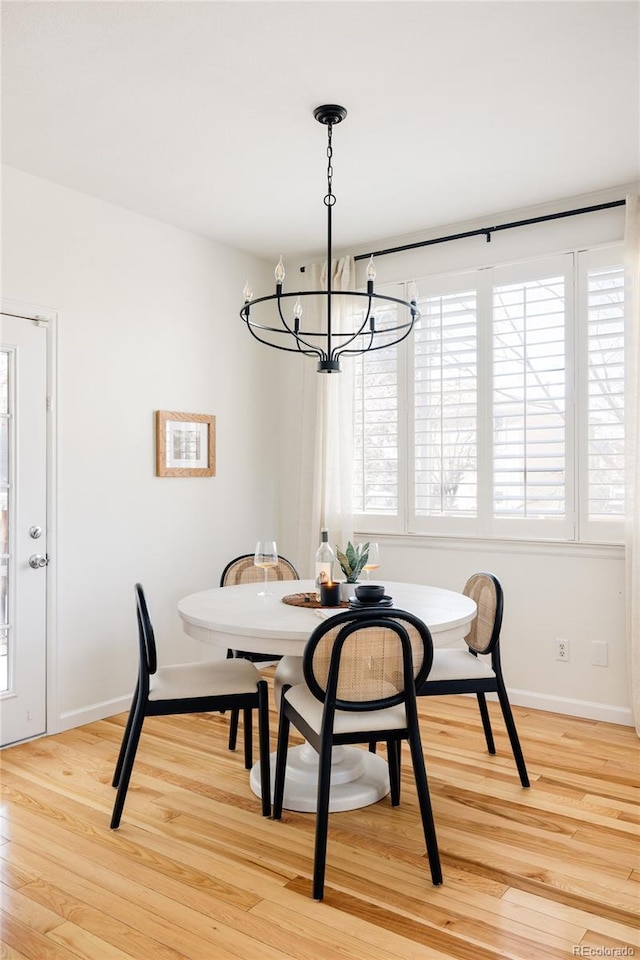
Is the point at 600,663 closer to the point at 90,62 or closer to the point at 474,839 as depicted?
the point at 474,839

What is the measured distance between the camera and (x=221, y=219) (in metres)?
4.14

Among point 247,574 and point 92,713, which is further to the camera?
point 92,713

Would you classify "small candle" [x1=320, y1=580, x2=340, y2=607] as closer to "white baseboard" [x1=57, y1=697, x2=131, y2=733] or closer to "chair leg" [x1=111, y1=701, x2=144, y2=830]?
"chair leg" [x1=111, y1=701, x2=144, y2=830]

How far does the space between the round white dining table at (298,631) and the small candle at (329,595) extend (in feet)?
0.17

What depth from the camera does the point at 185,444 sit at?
431 cm

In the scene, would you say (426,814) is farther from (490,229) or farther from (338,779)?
(490,229)

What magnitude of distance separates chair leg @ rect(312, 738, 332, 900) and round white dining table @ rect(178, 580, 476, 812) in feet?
1.22

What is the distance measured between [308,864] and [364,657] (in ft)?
2.36

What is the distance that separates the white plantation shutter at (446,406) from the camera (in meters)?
4.18

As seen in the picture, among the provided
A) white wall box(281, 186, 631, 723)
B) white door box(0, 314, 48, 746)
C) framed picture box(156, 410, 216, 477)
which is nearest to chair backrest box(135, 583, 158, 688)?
white door box(0, 314, 48, 746)

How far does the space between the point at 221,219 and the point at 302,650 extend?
9.15 ft

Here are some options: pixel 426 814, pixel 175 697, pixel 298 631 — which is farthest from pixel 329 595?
pixel 426 814

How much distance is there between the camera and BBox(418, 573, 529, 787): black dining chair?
2.84 meters

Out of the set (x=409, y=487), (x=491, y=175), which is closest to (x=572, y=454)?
(x=409, y=487)
